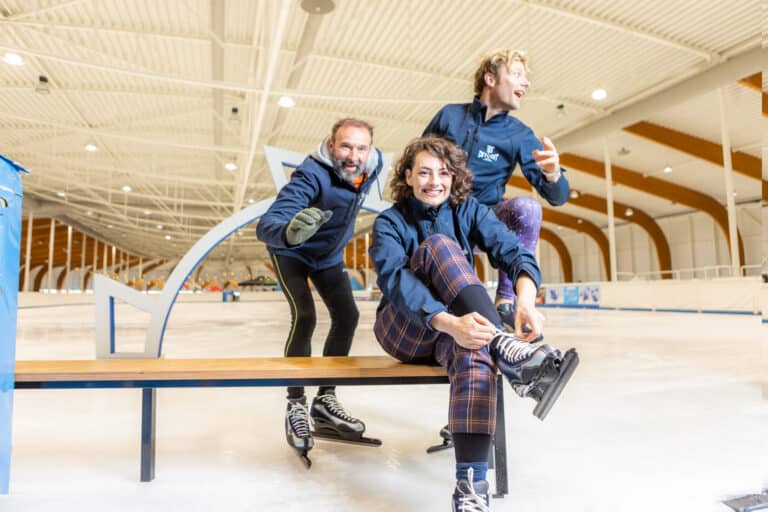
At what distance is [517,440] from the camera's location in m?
1.87

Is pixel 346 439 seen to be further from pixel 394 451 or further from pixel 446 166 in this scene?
pixel 446 166

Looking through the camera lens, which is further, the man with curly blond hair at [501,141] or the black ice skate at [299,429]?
the man with curly blond hair at [501,141]

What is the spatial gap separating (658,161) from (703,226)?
7.86 m

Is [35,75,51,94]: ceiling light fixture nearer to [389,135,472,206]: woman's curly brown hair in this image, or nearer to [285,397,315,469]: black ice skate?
[285,397,315,469]: black ice skate

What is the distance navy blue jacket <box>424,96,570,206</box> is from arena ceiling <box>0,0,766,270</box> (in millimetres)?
4563

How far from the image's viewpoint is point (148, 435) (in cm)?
147

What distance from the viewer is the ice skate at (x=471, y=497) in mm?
1077

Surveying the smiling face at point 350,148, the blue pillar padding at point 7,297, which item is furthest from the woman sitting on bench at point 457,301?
the blue pillar padding at point 7,297

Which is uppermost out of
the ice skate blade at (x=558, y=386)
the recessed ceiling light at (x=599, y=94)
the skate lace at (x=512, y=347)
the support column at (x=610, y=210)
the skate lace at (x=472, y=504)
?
the recessed ceiling light at (x=599, y=94)

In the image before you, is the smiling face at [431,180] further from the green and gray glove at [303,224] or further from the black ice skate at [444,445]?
the black ice skate at [444,445]

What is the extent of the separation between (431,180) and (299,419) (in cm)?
92

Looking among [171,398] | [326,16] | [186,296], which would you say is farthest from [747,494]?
[186,296]

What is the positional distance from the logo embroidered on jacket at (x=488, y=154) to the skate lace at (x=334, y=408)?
1.05 m

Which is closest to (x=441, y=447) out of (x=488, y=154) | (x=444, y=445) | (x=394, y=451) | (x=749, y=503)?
(x=444, y=445)
